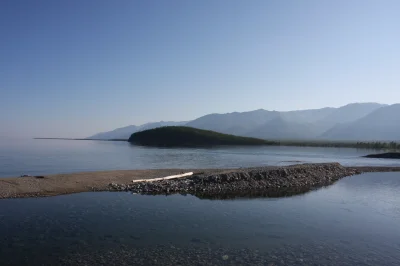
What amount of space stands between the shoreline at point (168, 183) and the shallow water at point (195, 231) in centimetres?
206

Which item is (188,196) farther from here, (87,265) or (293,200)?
(87,265)

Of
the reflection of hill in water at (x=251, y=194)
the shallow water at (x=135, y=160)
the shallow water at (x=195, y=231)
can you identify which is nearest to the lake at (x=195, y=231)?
the shallow water at (x=195, y=231)

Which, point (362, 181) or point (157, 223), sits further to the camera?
point (362, 181)

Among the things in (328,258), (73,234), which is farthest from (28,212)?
(328,258)

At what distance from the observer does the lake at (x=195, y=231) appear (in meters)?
13.2

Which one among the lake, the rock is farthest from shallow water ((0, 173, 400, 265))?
the rock

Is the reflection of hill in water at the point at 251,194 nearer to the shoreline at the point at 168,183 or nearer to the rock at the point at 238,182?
the shoreline at the point at 168,183

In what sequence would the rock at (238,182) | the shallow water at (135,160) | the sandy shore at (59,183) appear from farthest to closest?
1. the shallow water at (135,160)
2. the rock at (238,182)
3. the sandy shore at (59,183)

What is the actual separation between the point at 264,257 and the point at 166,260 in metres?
4.06

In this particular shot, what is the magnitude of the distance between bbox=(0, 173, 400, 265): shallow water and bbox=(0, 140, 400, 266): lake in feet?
0.13

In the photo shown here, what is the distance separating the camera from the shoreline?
1019 inches

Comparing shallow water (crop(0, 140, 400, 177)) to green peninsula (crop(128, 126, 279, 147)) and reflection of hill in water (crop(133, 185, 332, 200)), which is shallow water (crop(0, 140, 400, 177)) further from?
green peninsula (crop(128, 126, 279, 147))

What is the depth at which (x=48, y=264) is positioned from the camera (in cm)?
1221

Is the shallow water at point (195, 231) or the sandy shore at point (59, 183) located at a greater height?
the sandy shore at point (59, 183)
